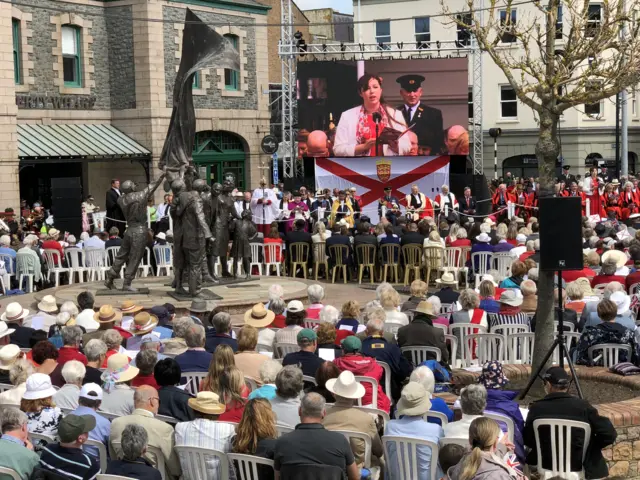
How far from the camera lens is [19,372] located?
30.8ft

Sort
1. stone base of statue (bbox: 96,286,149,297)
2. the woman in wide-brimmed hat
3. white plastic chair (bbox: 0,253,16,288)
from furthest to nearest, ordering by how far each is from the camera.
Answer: white plastic chair (bbox: 0,253,16,288) → stone base of statue (bbox: 96,286,149,297) → the woman in wide-brimmed hat

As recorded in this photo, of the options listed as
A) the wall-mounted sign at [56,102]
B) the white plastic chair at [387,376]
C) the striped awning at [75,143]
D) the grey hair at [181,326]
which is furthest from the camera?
the wall-mounted sign at [56,102]

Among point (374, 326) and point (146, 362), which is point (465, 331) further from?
point (146, 362)

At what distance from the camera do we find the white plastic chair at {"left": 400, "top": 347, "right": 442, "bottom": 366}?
11.4m

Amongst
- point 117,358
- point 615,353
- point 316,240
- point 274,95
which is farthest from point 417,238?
point 274,95

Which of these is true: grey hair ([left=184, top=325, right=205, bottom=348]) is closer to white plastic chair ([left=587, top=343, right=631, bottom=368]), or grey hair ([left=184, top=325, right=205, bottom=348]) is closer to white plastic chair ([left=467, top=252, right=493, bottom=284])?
white plastic chair ([left=587, top=343, right=631, bottom=368])

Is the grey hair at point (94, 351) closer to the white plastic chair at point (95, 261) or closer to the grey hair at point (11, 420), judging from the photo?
the grey hair at point (11, 420)

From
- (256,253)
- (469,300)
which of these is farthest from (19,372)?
(256,253)

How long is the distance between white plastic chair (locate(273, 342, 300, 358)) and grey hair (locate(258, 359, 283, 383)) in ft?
6.74

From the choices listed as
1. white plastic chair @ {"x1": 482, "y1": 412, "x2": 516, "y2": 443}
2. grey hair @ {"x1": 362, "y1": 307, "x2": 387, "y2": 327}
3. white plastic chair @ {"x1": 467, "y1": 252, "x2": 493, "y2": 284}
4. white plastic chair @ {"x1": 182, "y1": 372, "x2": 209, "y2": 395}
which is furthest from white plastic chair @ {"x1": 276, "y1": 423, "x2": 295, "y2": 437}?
white plastic chair @ {"x1": 467, "y1": 252, "x2": 493, "y2": 284}

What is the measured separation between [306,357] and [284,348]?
52.5 inches

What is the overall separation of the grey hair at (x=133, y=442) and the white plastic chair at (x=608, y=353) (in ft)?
18.7

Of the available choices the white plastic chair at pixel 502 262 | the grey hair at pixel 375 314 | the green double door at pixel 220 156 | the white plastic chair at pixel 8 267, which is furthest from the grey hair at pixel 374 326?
the green double door at pixel 220 156

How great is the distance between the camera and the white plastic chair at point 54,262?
69.8ft
